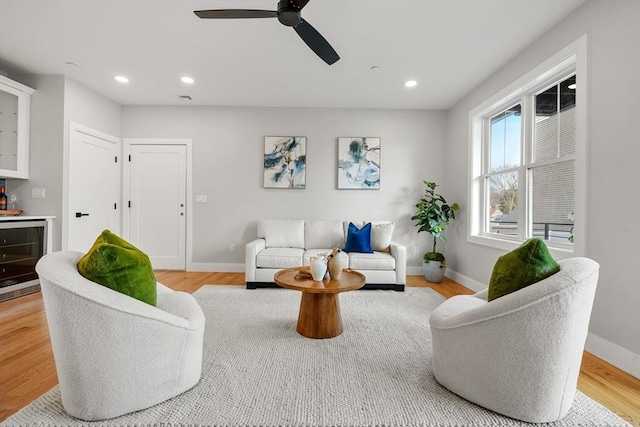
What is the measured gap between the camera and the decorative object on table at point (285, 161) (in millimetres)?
4398

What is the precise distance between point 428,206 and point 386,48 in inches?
91.3

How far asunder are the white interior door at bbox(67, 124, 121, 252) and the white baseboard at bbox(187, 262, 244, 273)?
1.34m

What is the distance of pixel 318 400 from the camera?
1.44m

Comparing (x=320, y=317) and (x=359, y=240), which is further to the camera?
(x=359, y=240)

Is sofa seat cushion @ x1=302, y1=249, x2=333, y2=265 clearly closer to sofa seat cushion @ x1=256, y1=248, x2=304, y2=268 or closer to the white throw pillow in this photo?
sofa seat cushion @ x1=256, y1=248, x2=304, y2=268

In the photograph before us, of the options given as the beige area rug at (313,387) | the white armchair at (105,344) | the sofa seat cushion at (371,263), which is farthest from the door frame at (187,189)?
the white armchair at (105,344)

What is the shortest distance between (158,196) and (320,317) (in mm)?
3634

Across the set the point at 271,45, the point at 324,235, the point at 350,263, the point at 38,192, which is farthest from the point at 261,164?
the point at 38,192

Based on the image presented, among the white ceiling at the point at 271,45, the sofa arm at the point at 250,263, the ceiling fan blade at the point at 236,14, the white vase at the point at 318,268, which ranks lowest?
the sofa arm at the point at 250,263

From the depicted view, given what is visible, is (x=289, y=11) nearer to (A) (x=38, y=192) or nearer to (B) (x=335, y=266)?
(B) (x=335, y=266)

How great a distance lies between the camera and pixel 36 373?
5.56ft

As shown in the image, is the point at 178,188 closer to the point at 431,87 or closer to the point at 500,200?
the point at 431,87

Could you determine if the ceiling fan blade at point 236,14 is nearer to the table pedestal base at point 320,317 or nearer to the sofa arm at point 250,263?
the table pedestal base at point 320,317

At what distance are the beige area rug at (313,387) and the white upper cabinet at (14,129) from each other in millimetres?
3144
